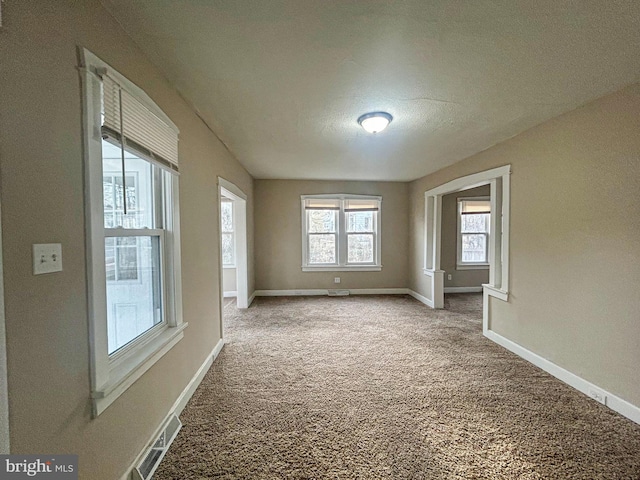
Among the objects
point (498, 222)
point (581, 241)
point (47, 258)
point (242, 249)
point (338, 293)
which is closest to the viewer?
point (47, 258)

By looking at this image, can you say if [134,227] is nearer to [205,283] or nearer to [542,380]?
[205,283]

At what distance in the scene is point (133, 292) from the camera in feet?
5.74

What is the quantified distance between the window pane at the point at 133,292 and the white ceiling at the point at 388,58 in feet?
3.90

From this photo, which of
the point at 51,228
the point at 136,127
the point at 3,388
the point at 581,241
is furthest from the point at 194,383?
the point at 581,241

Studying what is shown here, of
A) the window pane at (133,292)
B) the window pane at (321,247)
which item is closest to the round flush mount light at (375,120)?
the window pane at (133,292)

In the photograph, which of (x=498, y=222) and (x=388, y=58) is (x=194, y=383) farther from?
(x=498, y=222)

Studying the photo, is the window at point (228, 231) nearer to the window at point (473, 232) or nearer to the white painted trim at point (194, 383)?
the white painted trim at point (194, 383)

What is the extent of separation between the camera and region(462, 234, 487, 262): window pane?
6289 mm

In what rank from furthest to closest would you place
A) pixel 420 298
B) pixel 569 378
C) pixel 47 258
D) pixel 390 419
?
1. pixel 420 298
2. pixel 569 378
3. pixel 390 419
4. pixel 47 258

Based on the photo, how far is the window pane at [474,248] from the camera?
6.29 m

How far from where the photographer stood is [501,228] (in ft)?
11.3

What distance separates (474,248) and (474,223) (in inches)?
22.6

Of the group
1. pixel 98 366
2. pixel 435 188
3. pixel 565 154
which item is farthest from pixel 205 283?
pixel 435 188

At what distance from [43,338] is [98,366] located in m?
0.33
